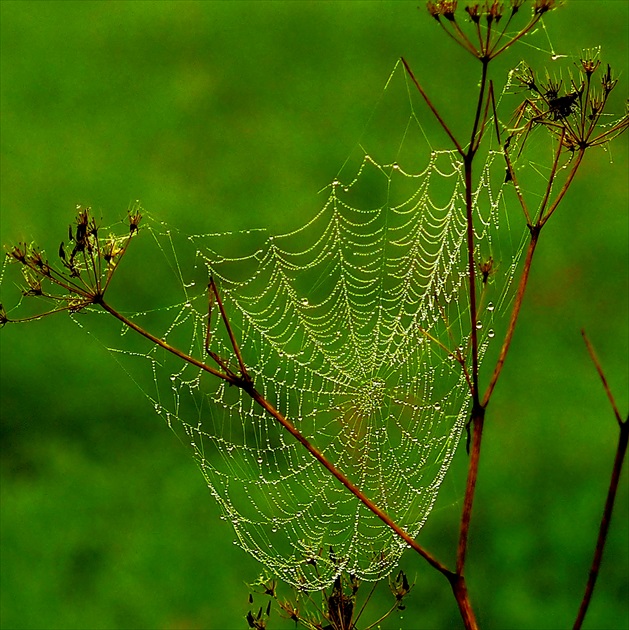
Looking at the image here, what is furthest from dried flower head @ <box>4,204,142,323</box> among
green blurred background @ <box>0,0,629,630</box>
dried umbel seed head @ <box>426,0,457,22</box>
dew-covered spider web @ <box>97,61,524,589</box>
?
green blurred background @ <box>0,0,629,630</box>

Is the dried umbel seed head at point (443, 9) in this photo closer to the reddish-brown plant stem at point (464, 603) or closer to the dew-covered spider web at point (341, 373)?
the reddish-brown plant stem at point (464, 603)

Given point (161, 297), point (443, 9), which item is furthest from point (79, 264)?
point (161, 297)

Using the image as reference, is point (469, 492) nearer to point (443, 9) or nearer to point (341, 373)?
point (443, 9)

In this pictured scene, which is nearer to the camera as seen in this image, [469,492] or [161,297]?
[469,492]

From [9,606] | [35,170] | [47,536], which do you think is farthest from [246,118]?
[9,606]

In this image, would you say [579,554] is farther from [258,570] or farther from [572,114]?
[572,114]

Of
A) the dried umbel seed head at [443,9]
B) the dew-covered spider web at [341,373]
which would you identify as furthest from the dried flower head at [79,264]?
the dew-covered spider web at [341,373]
